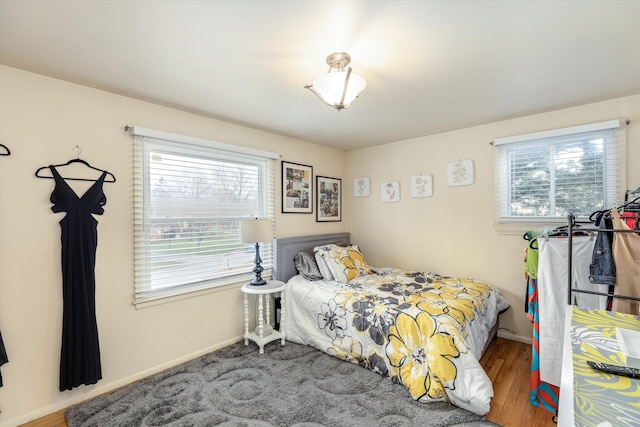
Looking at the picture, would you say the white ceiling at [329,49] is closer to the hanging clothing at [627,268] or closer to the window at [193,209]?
the window at [193,209]

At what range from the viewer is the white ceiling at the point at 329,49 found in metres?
1.40

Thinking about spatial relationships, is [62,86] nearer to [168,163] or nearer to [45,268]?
[168,163]

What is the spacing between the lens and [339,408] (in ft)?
6.45

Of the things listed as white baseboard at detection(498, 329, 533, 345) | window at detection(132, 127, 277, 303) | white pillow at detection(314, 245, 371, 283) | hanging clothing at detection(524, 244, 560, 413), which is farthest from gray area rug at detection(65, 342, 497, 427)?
white baseboard at detection(498, 329, 533, 345)

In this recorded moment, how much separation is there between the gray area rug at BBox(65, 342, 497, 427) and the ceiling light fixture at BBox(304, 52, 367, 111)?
203cm

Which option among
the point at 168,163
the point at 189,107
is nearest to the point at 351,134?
the point at 189,107

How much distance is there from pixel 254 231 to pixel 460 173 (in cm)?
243

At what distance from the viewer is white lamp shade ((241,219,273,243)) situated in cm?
279

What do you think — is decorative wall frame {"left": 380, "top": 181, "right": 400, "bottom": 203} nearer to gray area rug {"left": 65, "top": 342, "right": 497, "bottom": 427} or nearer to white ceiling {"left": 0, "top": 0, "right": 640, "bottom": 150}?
white ceiling {"left": 0, "top": 0, "right": 640, "bottom": 150}

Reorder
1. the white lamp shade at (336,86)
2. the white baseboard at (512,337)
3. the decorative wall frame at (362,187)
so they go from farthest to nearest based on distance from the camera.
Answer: the decorative wall frame at (362,187)
the white baseboard at (512,337)
the white lamp shade at (336,86)

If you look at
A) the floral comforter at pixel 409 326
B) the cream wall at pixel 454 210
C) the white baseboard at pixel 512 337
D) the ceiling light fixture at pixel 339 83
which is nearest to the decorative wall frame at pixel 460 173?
the cream wall at pixel 454 210

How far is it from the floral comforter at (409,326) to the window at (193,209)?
2.72ft

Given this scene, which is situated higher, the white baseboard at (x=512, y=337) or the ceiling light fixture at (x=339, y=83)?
the ceiling light fixture at (x=339, y=83)

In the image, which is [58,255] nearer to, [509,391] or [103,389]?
[103,389]
